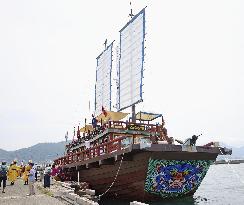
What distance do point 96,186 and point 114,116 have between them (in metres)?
5.26

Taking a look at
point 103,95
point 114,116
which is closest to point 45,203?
point 114,116

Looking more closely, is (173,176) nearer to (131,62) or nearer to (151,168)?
(151,168)

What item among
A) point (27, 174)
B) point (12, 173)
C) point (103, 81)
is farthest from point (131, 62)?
point (12, 173)

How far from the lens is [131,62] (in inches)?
893

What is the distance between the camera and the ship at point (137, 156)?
14.3 meters

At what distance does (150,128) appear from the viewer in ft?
57.6

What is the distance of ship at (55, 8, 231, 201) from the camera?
14.3m

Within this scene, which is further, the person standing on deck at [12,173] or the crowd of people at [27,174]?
the person standing on deck at [12,173]

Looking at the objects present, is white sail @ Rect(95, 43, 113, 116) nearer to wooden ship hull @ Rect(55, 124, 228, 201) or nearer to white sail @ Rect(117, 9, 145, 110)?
white sail @ Rect(117, 9, 145, 110)

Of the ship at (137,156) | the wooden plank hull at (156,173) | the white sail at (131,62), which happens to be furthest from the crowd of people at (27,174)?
the white sail at (131,62)

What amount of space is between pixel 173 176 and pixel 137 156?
1.94m

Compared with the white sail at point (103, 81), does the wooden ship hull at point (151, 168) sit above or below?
below

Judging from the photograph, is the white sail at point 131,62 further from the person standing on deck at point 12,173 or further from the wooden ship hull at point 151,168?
the person standing on deck at point 12,173

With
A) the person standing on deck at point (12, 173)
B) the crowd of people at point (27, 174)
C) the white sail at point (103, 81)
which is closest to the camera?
the crowd of people at point (27, 174)
